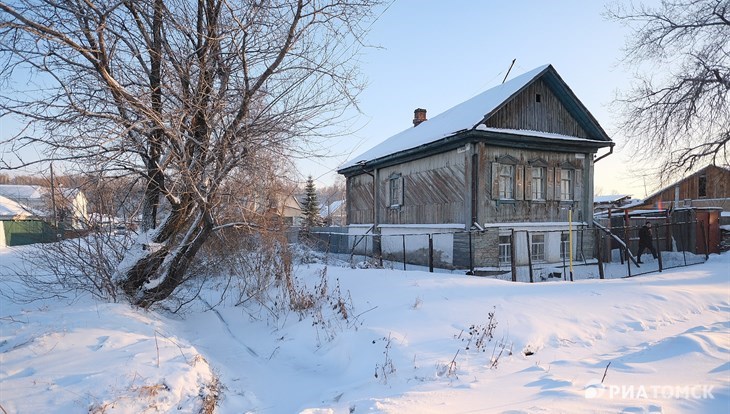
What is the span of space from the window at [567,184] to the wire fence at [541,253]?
1.30m

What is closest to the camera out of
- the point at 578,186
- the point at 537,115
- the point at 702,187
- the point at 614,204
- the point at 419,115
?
the point at 537,115

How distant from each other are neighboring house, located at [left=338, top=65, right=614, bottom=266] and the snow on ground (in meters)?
4.93

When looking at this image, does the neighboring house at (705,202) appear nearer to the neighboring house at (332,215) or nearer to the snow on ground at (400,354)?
the snow on ground at (400,354)

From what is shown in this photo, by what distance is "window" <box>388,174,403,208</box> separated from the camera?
1647cm

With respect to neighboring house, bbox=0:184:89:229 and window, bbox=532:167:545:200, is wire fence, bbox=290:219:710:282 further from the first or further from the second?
neighboring house, bbox=0:184:89:229

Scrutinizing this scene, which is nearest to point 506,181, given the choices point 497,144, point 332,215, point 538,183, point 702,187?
point 497,144

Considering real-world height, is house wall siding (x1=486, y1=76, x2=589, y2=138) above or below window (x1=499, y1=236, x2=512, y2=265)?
above

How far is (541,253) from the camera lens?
1405 centimetres

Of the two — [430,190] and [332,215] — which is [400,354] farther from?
[332,215]

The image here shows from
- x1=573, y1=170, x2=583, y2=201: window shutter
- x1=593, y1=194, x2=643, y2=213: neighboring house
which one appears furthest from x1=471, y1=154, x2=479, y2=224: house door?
x1=593, y1=194, x2=643, y2=213: neighboring house

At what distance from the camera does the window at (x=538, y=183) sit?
1410 centimetres

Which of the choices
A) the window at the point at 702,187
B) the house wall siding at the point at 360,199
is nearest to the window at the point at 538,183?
the house wall siding at the point at 360,199

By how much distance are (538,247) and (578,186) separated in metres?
3.05

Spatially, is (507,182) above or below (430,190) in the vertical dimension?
above
